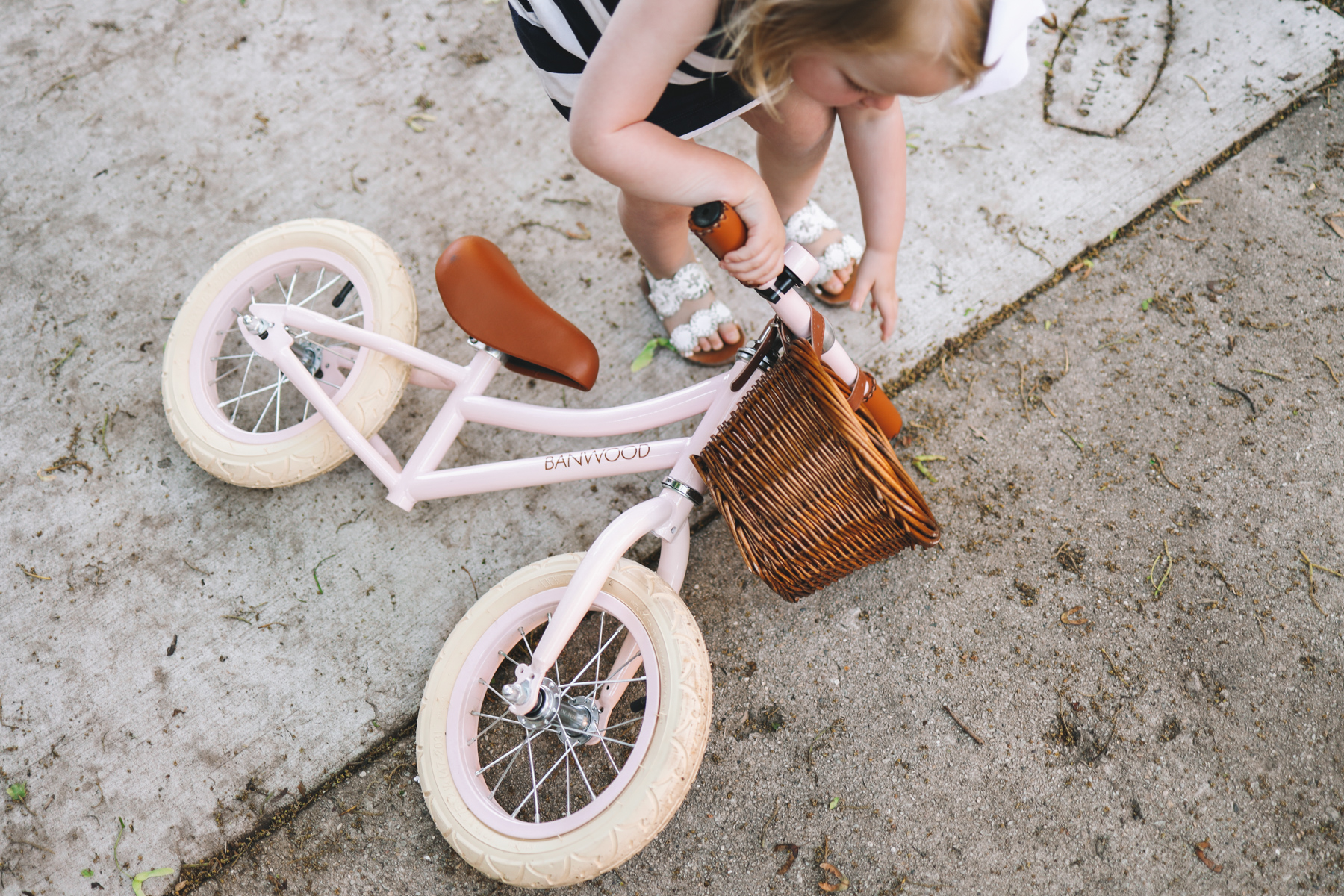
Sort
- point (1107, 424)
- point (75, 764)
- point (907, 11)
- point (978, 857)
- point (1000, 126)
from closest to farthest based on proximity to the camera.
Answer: point (907, 11) → point (978, 857) → point (75, 764) → point (1107, 424) → point (1000, 126)

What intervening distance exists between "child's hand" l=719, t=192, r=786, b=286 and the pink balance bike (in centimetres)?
4

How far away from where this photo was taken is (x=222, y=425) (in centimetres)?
169

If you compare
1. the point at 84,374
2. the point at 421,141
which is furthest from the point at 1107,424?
the point at 84,374

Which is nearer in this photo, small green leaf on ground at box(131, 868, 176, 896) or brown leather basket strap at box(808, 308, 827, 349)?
brown leather basket strap at box(808, 308, 827, 349)

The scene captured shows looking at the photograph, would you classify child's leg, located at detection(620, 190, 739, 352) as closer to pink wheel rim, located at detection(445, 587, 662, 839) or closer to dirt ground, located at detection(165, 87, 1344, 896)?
dirt ground, located at detection(165, 87, 1344, 896)

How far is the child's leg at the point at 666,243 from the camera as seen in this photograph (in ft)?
5.14

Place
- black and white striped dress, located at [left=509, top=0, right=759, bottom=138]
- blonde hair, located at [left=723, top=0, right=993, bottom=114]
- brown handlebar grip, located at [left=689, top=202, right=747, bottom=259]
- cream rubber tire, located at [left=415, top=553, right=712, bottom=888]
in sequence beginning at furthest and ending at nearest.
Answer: cream rubber tire, located at [left=415, top=553, right=712, bottom=888] → black and white striped dress, located at [left=509, top=0, right=759, bottom=138] → brown handlebar grip, located at [left=689, top=202, right=747, bottom=259] → blonde hair, located at [left=723, top=0, right=993, bottom=114]

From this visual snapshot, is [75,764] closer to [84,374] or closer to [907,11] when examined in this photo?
[84,374]

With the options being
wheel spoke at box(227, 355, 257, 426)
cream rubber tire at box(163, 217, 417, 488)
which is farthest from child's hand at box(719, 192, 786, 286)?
wheel spoke at box(227, 355, 257, 426)

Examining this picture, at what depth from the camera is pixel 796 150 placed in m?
1.51

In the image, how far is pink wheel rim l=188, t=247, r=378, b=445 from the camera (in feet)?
5.46

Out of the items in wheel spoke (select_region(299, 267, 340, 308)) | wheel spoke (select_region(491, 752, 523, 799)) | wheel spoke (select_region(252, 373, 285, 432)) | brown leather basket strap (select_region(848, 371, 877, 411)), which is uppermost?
brown leather basket strap (select_region(848, 371, 877, 411))

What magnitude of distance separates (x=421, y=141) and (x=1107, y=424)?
202 centimetres

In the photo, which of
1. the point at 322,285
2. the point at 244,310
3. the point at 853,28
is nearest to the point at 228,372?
the point at 244,310
